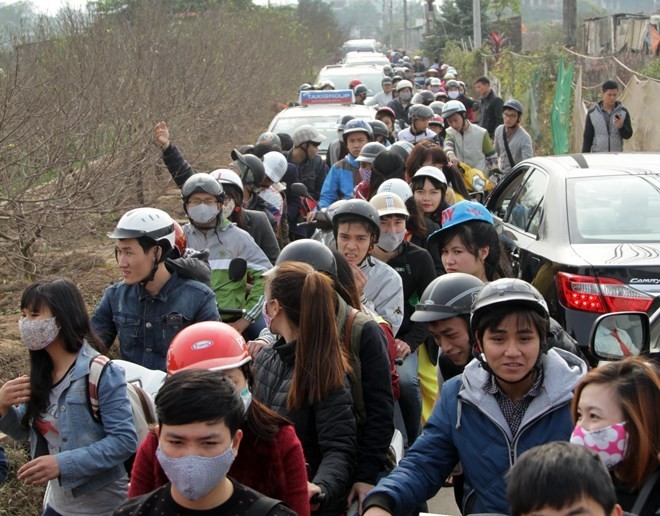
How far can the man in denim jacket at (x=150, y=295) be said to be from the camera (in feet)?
16.7

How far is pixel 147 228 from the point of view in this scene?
5.13 metres

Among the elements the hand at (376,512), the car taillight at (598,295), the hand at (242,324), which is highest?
the hand at (376,512)

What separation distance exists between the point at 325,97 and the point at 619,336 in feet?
47.9

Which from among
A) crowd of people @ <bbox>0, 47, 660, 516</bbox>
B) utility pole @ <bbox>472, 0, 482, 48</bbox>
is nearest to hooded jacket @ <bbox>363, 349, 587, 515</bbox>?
crowd of people @ <bbox>0, 47, 660, 516</bbox>

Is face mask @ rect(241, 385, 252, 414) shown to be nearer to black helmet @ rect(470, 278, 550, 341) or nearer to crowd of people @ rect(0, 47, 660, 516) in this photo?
crowd of people @ rect(0, 47, 660, 516)

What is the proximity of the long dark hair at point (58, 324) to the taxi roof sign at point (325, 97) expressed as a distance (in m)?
14.3

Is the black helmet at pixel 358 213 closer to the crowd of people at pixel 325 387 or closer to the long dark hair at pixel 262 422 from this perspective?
the crowd of people at pixel 325 387

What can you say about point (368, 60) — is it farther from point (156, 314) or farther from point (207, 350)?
point (207, 350)

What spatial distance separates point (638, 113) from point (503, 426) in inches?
589

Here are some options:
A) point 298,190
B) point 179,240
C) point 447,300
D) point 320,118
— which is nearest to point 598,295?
point 447,300

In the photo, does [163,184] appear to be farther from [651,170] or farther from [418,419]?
[418,419]

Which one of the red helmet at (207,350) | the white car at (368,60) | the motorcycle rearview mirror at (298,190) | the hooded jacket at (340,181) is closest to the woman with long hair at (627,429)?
the red helmet at (207,350)

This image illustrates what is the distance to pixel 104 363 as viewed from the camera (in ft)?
13.6

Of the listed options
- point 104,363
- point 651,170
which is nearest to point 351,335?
point 104,363
